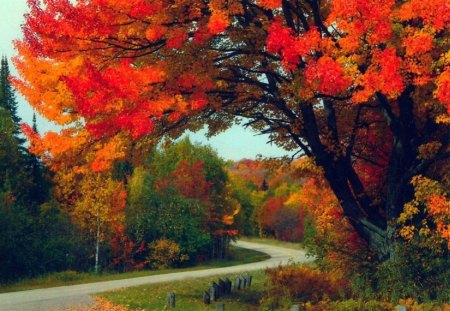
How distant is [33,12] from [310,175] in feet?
32.3

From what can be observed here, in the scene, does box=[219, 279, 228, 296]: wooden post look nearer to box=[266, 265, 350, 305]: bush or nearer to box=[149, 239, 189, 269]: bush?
box=[266, 265, 350, 305]: bush

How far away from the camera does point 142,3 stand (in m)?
12.6

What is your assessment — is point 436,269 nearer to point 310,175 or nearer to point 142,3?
point 310,175

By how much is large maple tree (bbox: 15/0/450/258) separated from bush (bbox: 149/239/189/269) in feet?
72.3

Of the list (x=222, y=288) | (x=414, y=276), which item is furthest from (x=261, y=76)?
(x=222, y=288)

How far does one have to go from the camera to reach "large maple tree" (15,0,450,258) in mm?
12211

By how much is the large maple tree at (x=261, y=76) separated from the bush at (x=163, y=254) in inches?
868

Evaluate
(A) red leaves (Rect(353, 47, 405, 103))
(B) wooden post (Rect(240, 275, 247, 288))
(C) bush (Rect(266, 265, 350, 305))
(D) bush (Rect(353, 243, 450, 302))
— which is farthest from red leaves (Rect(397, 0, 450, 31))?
(B) wooden post (Rect(240, 275, 247, 288))

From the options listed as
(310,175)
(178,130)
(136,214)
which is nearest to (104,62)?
(178,130)

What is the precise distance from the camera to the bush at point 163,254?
127ft

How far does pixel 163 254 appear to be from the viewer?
128 feet

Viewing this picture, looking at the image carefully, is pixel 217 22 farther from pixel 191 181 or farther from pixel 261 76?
pixel 191 181

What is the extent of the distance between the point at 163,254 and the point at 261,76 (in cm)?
2445

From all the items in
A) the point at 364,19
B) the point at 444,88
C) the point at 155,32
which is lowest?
the point at 444,88
